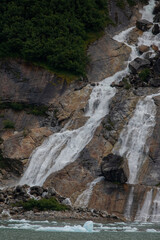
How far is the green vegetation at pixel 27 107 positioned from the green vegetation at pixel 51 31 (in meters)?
6.15

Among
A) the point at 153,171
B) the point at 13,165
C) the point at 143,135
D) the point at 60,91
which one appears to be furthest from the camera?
the point at 60,91

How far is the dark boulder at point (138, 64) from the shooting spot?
5327 centimetres

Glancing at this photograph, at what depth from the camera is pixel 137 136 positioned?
4122cm

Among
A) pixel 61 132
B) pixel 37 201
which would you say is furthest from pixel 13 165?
pixel 37 201

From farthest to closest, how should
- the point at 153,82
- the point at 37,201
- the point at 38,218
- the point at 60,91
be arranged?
the point at 60,91 → the point at 153,82 → the point at 37,201 → the point at 38,218

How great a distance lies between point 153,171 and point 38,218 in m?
11.8

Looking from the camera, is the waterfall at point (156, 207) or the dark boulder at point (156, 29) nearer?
the waterfall at point (156, 207)

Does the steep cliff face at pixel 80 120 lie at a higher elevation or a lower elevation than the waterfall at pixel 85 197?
higher

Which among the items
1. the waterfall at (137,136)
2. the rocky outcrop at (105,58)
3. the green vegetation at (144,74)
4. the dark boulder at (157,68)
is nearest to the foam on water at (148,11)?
the rocky outcrop at (105,58)

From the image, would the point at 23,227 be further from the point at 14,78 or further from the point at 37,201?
the point at 14,78

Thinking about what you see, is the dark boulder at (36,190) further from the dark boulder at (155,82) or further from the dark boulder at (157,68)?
the dark boulder at (157,68)

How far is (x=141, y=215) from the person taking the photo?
1377 inches

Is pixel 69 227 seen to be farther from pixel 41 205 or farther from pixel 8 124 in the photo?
pixel 8 124

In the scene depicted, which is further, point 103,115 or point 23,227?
point 103,115
